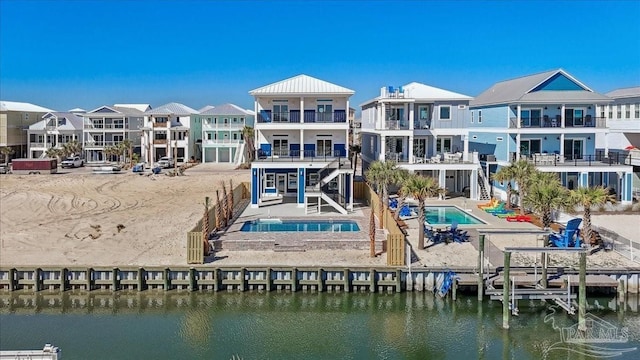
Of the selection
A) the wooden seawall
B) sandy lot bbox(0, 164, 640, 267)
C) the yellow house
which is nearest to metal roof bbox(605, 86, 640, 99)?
sandy lot bbox(0, 164, 640, 267)

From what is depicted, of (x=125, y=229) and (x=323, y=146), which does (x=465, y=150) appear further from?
(x=125, y=229)

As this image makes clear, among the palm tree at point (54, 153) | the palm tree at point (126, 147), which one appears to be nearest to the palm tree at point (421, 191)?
the palm tree at point (126, 147)

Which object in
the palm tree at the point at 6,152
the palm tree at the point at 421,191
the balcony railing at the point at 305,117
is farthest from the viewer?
the palm tree at the point at 6,152

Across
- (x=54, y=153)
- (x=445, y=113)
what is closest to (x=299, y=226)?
(x=445, y=113)

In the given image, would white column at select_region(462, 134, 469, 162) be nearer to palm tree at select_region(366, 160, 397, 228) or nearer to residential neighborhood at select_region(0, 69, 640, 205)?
residential neighborhood at select_region(0, 69, 640, 205)

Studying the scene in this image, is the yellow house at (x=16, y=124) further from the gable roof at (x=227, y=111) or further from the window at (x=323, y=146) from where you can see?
the window at (x=323, y=146)

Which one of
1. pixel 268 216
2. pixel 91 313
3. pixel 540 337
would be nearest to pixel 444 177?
pixel 268 216
